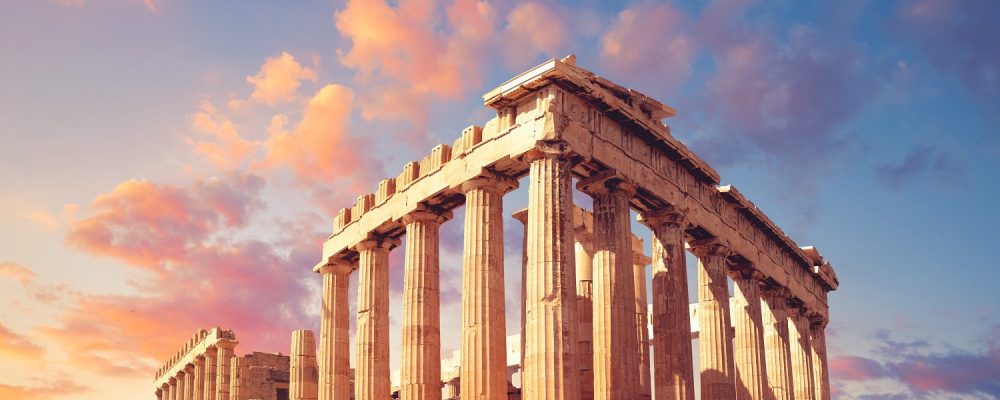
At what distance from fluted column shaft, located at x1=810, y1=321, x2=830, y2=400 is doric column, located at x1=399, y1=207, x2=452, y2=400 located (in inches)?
963

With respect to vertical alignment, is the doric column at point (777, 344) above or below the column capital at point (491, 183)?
below

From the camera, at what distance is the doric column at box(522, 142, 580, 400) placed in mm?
33844

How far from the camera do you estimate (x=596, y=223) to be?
39.5 metres

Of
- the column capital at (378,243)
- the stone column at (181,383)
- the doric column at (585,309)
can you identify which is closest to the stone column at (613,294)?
the doric column at (585,309)

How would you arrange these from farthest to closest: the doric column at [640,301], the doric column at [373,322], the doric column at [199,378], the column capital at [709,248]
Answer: the doric column at [199,378], the column capital at [709,248], the doric column at [373,322], the doric column at [640,301]

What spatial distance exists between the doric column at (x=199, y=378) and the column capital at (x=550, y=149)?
36.5m

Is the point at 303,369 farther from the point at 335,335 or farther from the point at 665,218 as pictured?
the point at 665,218

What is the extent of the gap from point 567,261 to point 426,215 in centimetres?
914

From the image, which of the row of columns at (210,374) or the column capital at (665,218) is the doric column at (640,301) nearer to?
the column capital at (665,218)

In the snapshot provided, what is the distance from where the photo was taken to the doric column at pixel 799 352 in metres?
56.4

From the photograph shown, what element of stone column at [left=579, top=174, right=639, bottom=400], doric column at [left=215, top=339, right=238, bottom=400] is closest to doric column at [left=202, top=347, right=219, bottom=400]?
doric column at [left=215, top=339, right=238, bottom=400]

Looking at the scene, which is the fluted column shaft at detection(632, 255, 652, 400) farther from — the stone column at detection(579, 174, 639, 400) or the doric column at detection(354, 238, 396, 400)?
the doric column at detection(354, 238, 396, 400)

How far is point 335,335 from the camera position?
48.4m

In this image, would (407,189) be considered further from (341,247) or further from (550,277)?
(550,277)
